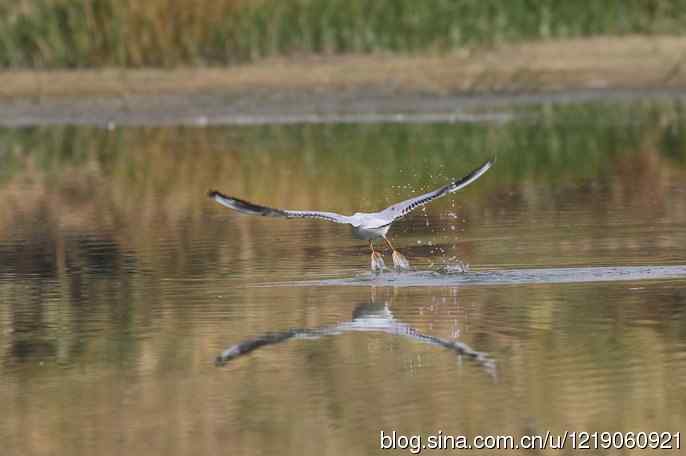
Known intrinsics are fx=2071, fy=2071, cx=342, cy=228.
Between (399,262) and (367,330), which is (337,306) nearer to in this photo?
(367,330)

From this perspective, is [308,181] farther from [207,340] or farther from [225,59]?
[225,59]

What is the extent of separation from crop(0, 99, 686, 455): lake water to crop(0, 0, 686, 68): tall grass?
29.7 feet

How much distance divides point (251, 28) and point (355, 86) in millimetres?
2375

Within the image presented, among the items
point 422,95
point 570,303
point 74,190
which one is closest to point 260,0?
point 422,95

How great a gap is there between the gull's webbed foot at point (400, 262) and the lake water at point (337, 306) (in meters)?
0.12

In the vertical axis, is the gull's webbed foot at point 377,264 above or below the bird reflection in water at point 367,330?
below

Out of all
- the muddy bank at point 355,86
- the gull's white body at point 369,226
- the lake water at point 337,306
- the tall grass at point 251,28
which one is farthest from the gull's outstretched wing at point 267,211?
the tall grass at point 251,28

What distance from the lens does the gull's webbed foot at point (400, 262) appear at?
42.5 feet

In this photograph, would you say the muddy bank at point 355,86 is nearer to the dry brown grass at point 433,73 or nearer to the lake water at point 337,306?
the dry brown grass at point 433,73

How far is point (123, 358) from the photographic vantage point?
10188 millimetres

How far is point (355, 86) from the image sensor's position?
29.2 metres

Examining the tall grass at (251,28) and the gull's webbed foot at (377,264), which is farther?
the tall grass at (251,28)

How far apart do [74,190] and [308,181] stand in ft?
7.72

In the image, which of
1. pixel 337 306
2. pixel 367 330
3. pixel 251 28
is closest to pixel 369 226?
pixel 337 306
